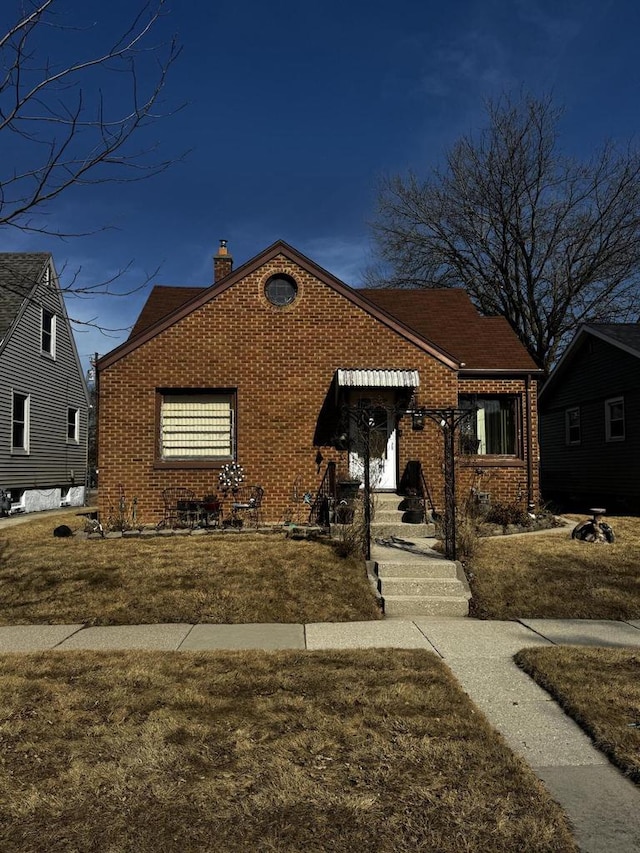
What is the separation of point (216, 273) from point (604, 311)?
1935cm

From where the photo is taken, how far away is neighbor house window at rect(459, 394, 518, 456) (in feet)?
47.1

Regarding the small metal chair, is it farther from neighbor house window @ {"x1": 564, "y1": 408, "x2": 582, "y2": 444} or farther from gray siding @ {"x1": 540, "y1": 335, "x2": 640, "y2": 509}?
neighbor house window @ {"x1": 564, "y1": 408, "x2": 582, "y2": 444}

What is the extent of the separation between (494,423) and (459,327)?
2.76 m

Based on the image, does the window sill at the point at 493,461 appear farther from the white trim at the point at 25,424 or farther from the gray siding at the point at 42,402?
the white trim at the point at 25,424

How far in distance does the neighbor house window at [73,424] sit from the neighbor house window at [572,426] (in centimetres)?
1800

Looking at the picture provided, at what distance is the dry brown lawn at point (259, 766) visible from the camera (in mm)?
2906

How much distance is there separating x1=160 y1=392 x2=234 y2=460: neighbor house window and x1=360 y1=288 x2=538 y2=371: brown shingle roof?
4098 millimetres

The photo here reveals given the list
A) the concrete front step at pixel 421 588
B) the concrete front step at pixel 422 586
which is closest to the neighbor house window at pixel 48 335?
the concrete front step at pixel 422 586

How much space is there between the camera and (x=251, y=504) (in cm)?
1233

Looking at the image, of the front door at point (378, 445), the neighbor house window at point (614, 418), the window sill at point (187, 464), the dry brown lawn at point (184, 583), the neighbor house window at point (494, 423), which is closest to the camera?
the dry brown lawn at point (184, 583)

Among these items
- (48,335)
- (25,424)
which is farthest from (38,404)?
(48,335)

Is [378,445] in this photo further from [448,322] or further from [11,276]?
[11,276]

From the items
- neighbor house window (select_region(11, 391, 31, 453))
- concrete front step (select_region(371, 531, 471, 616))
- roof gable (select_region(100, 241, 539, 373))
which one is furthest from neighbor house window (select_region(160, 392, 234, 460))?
neighbor house window (select_region(11, 391, 31, 453))

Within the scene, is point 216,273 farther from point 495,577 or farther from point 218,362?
point 495,577
